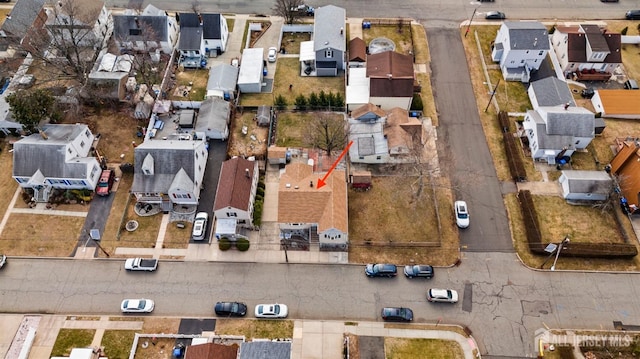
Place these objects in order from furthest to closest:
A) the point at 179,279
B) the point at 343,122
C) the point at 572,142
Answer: the point at 343,122 → the point at 572,142 → the point at 179,279

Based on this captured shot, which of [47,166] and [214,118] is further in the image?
[214,118]

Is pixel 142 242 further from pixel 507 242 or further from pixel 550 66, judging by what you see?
A: pixel 550 66

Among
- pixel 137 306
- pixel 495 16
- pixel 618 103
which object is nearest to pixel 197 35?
pixel 137 306

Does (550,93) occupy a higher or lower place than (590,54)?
lower

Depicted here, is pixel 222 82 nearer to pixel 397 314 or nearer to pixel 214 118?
pixel 214 118

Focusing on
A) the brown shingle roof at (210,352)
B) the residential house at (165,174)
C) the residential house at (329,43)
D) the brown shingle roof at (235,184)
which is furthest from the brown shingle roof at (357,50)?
the brown shingle roof at (210,352)

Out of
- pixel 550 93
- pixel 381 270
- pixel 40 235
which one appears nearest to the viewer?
pixel 381 270

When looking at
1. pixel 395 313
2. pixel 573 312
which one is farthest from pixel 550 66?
pixel 395 313

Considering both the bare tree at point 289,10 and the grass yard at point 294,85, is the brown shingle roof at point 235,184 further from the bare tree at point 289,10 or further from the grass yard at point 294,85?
the bare tree at point 289,10
